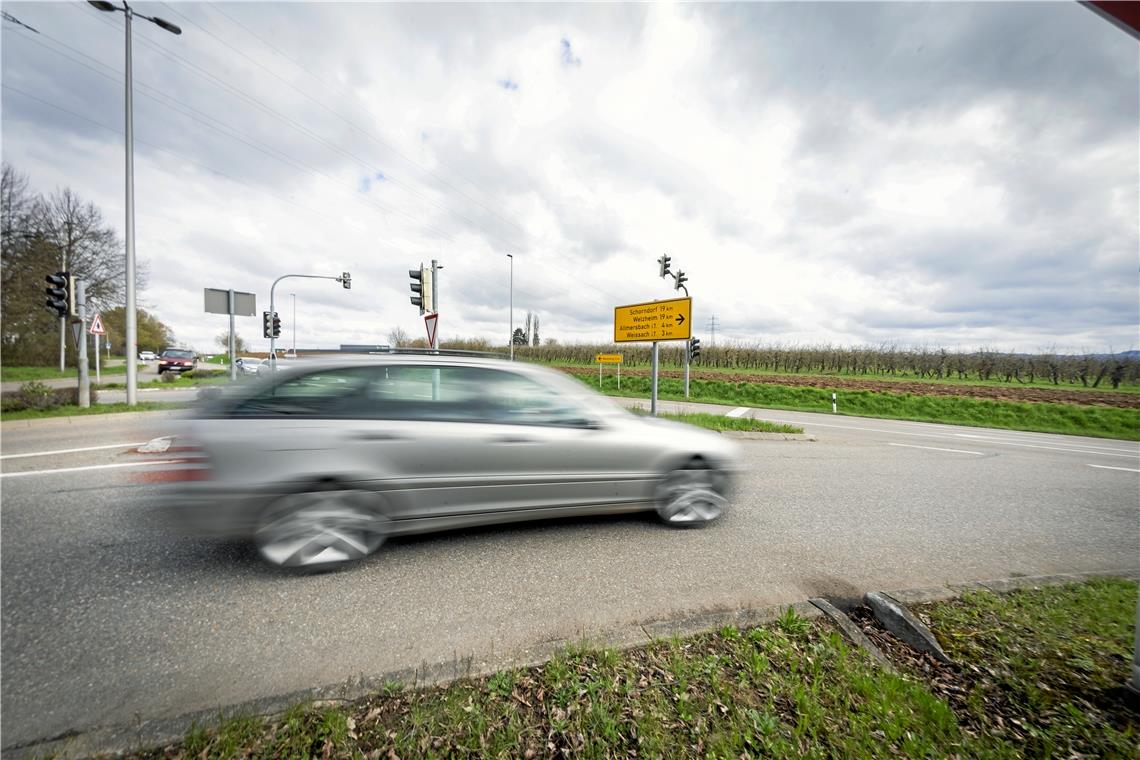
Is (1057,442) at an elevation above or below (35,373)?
below

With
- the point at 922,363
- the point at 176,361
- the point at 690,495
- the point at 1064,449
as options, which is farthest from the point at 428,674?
the point at 922,363

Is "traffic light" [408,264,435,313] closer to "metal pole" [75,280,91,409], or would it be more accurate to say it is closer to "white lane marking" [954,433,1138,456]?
"metal pole" [75,280,91,409]

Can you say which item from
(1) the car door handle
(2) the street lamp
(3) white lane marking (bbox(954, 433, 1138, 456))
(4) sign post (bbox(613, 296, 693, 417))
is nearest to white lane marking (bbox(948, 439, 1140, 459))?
(3) white lane marking (bbox(954, 433, 1138, 456))

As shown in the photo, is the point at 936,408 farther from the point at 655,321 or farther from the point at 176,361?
the point at 176,361

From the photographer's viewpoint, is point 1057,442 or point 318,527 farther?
point 1057,442

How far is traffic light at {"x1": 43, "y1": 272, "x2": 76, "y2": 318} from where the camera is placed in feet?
34.1

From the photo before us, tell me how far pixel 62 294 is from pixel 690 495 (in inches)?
636

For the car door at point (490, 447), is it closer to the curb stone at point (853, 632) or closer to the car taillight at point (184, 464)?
the car taillight at point (184, 464)

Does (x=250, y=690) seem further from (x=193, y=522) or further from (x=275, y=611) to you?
(x=193, y=522)

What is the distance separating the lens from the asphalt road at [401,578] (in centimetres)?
213

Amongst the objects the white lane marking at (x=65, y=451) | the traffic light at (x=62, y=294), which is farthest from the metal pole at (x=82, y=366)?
the white lane marking at (x=65, y=451)

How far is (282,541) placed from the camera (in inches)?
118

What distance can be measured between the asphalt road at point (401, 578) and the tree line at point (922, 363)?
40508mm

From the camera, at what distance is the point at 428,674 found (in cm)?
205
